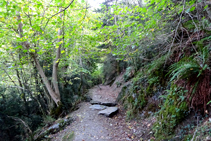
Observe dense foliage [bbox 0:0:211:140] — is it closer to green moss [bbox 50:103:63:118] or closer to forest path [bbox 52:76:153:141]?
green moss [bbox 50:103:63:118]

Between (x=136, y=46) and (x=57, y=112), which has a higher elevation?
(x=136, y=46)

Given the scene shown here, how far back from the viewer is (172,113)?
10.2 feet

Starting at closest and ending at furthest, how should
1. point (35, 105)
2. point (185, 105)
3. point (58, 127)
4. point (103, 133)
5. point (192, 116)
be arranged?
1. point (192, 116)
2. point (185, 105)
3. point (103, 133)
4. point (58, 127)
5. point (35, 105)

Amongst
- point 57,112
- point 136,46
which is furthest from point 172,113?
point 57,112

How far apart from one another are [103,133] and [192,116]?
3.49 m

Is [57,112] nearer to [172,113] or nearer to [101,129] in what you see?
A: [101,129]

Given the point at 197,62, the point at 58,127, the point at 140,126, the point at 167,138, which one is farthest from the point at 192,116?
the point at 58,127

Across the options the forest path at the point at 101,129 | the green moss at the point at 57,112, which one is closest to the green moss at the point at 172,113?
the forest path at the point at 101,129

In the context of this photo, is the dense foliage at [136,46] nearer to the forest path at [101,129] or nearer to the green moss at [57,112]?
the green moss at [57,112]

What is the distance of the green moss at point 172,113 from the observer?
2.92 m

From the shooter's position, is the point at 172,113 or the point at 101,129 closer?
the point at 172,113

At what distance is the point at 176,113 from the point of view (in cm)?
299

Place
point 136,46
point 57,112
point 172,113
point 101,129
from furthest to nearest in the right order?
→ point 57,112 < point 136,46 < point 101,129 < point 172,113

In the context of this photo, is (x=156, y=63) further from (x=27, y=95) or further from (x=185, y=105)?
(x=27, y=95)
